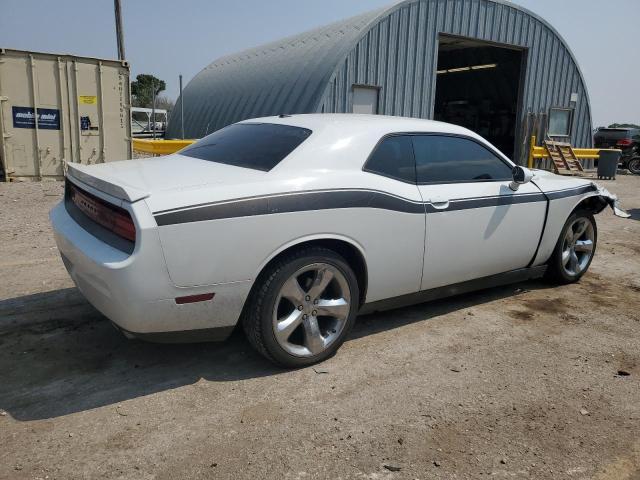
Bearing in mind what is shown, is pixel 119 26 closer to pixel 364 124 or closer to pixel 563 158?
pixel 563 158

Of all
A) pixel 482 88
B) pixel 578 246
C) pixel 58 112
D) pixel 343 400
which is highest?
pixel 482 88

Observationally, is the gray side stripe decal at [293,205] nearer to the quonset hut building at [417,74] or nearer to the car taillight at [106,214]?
the car taillight at [106,214]

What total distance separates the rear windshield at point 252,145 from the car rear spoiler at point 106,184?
0.78 meters

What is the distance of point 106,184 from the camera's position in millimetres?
3082

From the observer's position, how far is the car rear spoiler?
2854 mm

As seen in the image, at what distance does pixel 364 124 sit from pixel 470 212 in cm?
101

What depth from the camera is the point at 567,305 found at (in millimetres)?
4852

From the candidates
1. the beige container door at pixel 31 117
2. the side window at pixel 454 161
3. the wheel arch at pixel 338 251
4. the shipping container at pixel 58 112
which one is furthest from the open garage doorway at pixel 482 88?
the wheel arch at pixel 338 251

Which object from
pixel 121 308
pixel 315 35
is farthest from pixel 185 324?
pixel 315 35

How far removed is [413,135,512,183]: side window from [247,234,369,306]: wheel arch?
0.78 m

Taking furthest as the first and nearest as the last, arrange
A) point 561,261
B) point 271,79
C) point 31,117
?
1. point 271,79
2. point 31,117
3. point 561,261

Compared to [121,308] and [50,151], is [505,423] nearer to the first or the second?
[121,308]

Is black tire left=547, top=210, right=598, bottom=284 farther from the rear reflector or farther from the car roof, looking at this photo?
the rear reflector

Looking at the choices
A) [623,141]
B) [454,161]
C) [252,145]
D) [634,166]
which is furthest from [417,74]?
[252,145]
